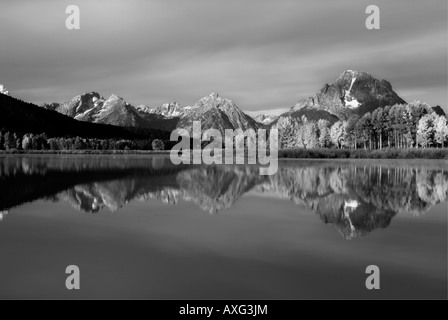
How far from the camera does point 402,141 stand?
15600cm

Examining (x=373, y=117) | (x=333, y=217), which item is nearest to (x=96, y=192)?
(x=333, y=217)

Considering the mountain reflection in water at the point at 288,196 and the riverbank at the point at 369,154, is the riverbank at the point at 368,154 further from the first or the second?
the mountain reflection in water at the point at 288,196

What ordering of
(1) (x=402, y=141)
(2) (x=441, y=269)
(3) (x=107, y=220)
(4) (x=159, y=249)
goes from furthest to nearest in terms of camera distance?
(1) (x=402, y=141) → (3) (x=107, y=220) → (4) (x=159, y=249) → (2) (x=441, y=269)

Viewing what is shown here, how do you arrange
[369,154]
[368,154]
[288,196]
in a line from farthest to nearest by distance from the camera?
1. [368,154]
2. [369,154]
3. [288,196]

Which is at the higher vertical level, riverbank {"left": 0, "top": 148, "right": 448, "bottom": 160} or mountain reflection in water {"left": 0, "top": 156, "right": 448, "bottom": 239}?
riverbank {"left": 0, "top": 148, "right": 448, "bottom": 160}

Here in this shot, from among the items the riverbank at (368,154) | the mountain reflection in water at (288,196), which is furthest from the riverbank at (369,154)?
the mountain reflection in water at (288,196)

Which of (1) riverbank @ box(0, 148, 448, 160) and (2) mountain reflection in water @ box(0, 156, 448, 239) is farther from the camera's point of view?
(1) riverbank @ box(0, 148, 448, 160)

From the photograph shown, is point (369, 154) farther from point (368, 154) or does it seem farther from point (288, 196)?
point (288, 196)

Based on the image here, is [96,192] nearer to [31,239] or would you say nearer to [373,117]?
[31,239]

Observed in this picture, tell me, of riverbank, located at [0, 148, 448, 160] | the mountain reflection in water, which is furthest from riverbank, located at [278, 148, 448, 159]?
the mountain reflection in water

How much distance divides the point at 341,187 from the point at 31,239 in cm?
3087

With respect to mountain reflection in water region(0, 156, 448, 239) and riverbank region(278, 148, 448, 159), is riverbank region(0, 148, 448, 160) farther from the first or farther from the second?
mountain reflection in water region(0, 156, 448, 239)

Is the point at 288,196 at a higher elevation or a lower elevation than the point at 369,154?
lower

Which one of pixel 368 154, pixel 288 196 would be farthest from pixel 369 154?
pixel 288 196
